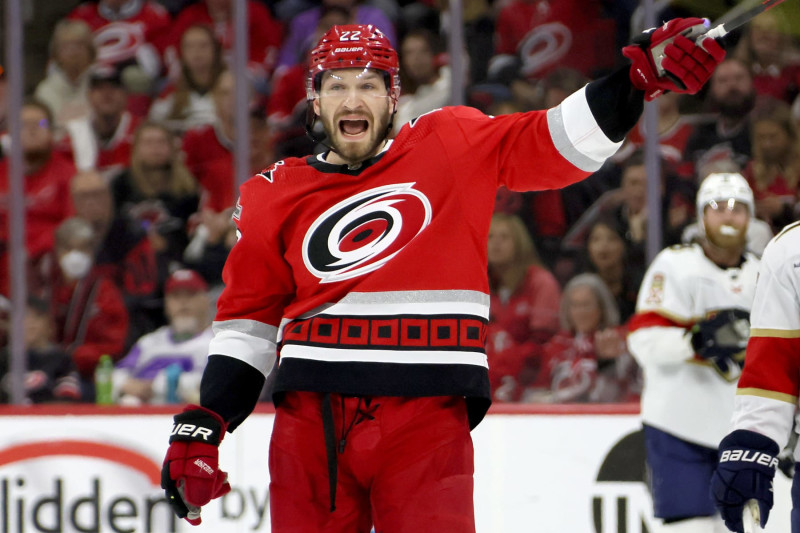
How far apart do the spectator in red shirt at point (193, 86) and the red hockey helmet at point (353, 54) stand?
3065mm

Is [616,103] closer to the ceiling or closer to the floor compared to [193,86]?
closer to the floor

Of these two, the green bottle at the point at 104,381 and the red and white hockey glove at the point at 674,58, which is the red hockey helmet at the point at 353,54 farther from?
the green bottle at the point at 104,381

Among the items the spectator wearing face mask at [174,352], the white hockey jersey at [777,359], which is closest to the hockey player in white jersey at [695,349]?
the white hockey jersey at [777,359]

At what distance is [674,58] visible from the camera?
1.87m

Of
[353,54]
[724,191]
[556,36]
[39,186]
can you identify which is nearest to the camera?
[353,54]

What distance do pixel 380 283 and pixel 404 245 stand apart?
0.08 meters

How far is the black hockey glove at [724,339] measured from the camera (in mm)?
3525

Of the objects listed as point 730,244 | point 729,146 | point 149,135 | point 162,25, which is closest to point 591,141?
point 730,244

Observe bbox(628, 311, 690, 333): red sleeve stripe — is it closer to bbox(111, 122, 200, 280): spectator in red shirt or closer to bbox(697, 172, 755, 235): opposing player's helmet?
bbox(697, 172, 755, 235): opposing player's helmet

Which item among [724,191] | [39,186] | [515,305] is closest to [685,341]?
[724,191]

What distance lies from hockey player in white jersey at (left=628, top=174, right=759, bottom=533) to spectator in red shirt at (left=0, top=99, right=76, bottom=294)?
241 cm

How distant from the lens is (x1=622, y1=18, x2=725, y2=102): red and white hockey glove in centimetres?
186

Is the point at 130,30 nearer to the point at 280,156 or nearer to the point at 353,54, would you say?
the point at 280,156

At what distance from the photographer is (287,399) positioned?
2080 millimetres
